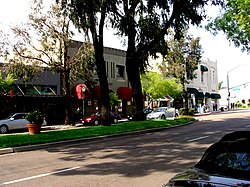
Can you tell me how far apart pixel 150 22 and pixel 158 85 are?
24.0m

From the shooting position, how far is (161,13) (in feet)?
69.4

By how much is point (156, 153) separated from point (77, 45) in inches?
1126

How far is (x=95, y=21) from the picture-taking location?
2066cm

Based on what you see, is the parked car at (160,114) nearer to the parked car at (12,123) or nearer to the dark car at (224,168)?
the parked car at (12,123)

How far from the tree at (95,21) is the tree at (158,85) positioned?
23.3 meters

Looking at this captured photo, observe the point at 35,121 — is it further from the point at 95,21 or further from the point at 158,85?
the point at 158,85

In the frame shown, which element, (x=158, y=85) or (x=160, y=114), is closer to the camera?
(x=160, y=114)

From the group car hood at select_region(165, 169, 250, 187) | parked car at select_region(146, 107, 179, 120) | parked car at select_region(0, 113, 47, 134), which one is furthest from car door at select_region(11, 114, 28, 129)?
car hood at select_region(165, 169, 250, 187)

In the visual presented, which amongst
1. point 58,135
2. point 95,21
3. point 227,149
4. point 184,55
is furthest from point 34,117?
point 184,55

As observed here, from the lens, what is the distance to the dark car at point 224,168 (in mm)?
3222

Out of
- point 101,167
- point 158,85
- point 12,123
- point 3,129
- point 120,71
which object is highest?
point 120,71

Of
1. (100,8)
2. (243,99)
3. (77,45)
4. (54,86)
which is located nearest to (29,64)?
(54,86)

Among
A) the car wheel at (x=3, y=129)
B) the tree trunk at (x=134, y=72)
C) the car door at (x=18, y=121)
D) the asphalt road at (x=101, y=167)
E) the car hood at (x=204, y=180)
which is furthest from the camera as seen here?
the car door at (x=18, y=121)

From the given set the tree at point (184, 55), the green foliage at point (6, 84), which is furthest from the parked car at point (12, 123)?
the tree at point (184, 55)
